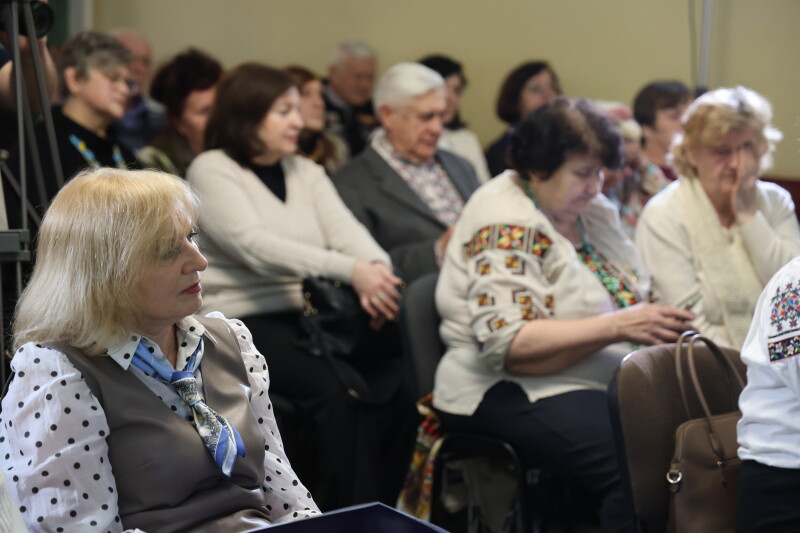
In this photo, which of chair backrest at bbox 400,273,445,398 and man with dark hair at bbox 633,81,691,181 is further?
man with dark hair at bbox 633,81,691,181

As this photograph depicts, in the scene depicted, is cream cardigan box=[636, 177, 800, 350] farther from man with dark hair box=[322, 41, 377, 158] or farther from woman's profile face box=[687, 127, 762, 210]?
man with dark hair box=[322, 41, 377, 158]

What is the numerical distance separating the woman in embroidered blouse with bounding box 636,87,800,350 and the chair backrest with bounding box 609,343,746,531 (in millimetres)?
865

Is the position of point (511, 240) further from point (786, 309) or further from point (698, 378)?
point (786, 309)

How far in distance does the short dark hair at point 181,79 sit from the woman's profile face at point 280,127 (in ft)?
2.87

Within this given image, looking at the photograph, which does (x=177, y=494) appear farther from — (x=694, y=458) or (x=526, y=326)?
(x=526, y=326)

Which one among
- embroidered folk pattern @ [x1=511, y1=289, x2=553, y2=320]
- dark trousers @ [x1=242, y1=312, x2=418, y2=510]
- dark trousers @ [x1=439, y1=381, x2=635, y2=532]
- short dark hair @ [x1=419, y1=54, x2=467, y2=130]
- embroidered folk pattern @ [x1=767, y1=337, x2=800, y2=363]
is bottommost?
dark trousers @ [x1=242, y1=312, x2=418, y2=510]

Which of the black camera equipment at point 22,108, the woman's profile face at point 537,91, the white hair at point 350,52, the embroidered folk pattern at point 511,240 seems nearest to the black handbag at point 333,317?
the embroidered folk pattern at point 511,240

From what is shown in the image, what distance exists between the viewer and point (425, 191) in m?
3.92

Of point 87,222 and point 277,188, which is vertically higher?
point 87,222

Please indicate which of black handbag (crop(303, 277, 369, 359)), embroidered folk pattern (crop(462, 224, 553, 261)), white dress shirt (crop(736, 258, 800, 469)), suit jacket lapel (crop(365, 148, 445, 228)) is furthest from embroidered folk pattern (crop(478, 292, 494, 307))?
suit jacket lapel (crop(365, 148, 445, 228))

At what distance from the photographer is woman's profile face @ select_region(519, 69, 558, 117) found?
4.79 m

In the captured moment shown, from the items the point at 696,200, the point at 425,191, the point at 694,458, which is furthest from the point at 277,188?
the point at 694,458

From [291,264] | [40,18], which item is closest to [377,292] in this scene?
[291,264]

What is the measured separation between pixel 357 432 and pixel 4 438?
161 cm
